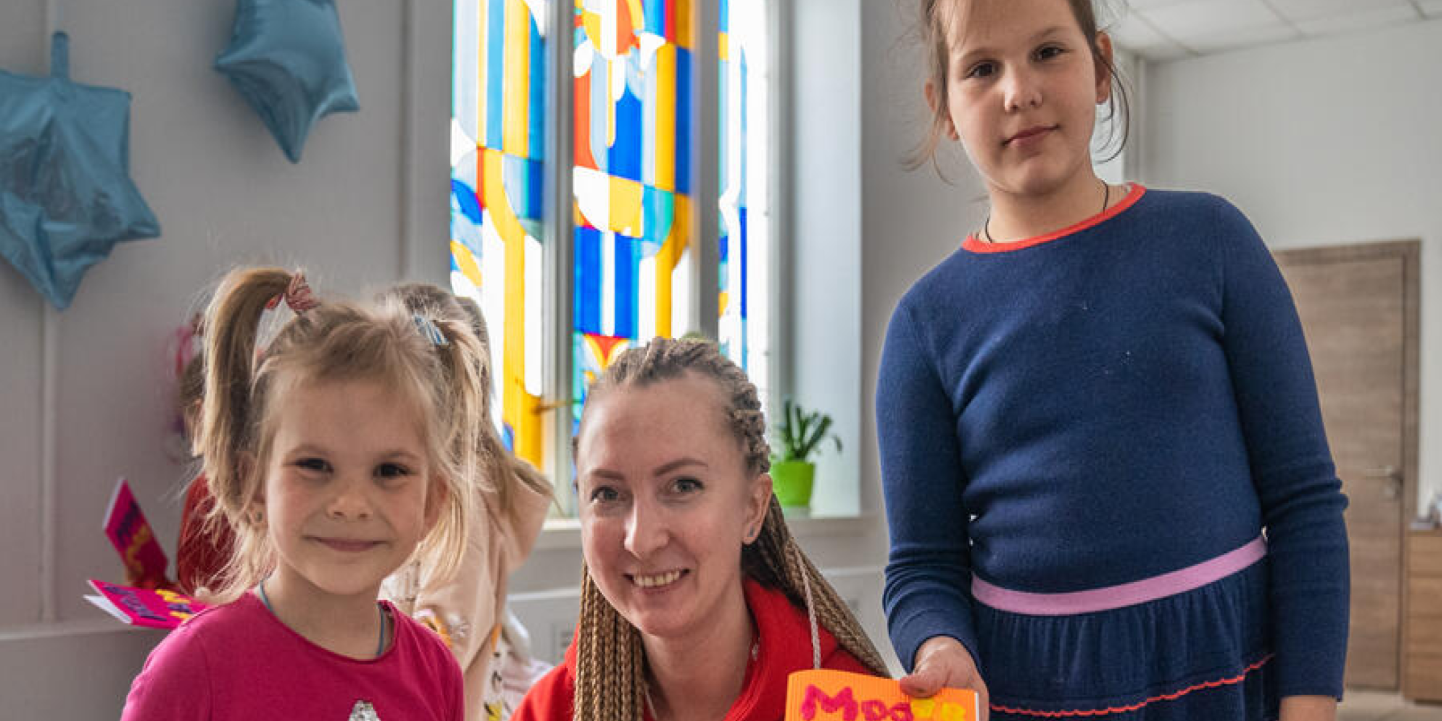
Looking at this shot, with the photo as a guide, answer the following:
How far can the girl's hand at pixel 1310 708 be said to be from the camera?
1.15 m

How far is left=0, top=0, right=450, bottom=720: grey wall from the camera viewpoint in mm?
2723

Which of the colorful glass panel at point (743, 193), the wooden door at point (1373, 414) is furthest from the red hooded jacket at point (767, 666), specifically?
the wooden door at point (1373, 414)

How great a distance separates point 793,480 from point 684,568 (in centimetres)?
399

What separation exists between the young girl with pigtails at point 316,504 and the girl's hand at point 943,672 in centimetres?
53

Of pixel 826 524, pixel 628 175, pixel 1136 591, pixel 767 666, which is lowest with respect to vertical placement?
pixel 826 524

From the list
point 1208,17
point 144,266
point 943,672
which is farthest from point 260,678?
point 1208,17

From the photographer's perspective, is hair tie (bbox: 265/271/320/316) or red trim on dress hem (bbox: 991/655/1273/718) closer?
red trim on dress hem (bbox: 991/655/1273/718)

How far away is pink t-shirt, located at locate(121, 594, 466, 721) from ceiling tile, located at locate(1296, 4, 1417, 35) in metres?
6.89

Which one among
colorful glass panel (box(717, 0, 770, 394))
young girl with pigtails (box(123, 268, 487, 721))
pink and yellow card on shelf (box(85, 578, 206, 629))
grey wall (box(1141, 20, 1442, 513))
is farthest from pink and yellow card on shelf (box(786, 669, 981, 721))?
grey wall (box(1141, 20, 1442, 513))

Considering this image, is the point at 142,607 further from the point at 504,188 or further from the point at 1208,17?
the point at 1208,17

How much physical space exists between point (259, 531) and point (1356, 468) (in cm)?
687

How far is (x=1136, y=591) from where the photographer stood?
123cm

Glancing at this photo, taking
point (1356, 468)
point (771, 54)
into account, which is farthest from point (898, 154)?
point (1356, 468)

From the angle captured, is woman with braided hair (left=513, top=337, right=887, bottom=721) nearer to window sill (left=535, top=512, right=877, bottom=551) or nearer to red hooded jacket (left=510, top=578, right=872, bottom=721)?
red hooded jacket (left=510, top=578, right=872, bottom=721)
